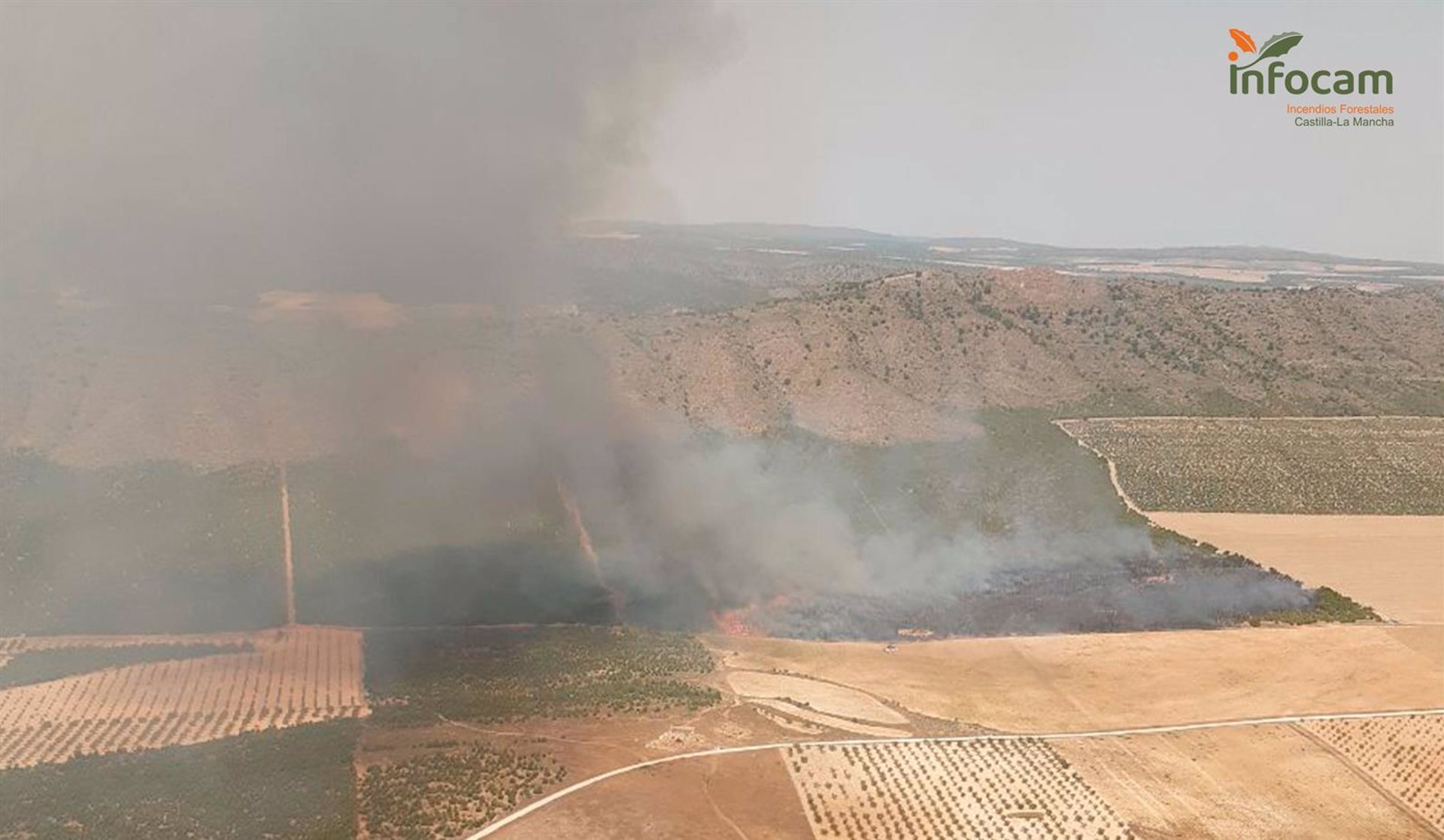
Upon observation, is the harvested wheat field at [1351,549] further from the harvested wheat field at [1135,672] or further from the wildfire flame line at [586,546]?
the wildfire flame line at [586,546]

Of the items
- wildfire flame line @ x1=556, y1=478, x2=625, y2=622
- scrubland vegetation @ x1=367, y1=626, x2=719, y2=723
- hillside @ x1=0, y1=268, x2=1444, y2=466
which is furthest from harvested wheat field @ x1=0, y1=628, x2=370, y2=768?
hillside @ x1=0, y1=268, x2=1444, y2=466

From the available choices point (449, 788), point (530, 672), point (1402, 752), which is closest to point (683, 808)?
point (449, 788)

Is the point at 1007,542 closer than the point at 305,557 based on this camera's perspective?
No

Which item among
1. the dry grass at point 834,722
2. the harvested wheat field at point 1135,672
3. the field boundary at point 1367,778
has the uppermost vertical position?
the dry grass at point 834,722

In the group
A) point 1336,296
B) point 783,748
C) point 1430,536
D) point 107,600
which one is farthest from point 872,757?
point 1336,296

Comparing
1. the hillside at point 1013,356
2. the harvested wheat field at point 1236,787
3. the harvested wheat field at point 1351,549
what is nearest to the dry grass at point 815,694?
the harvested wheat field at point 1236,787

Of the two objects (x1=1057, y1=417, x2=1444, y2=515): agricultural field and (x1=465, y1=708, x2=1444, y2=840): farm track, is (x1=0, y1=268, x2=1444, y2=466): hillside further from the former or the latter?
(x1=465, y1=708, x2=1444, y2=840): farm track

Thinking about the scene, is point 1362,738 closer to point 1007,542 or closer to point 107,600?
point 1007,542
